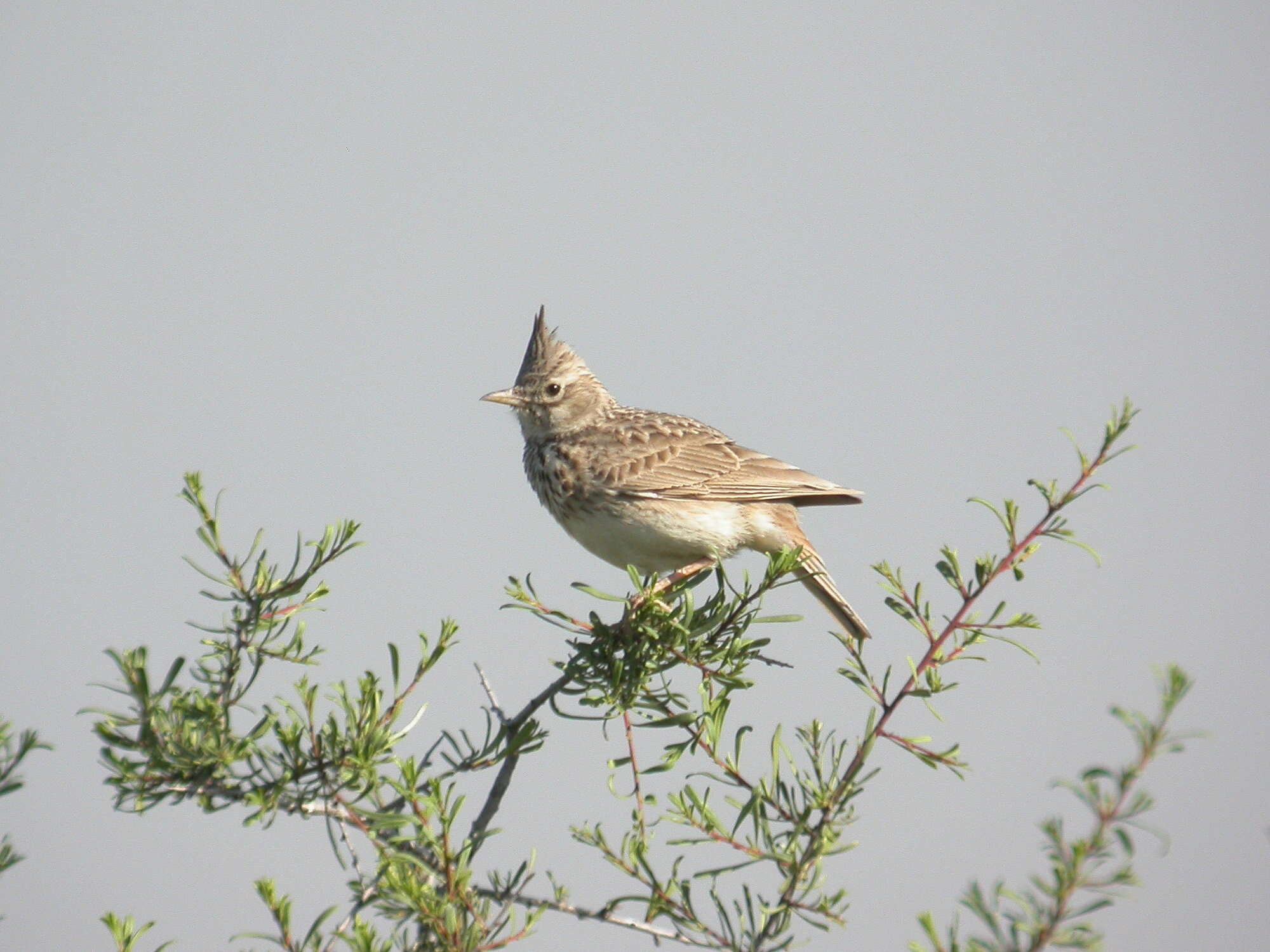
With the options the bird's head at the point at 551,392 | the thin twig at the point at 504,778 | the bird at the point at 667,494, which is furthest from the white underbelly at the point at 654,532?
the thin twig at the point at 504,778

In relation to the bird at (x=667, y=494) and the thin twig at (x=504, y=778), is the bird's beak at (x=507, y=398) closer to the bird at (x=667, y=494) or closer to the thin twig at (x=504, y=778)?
the bird at (x=667, y=494)

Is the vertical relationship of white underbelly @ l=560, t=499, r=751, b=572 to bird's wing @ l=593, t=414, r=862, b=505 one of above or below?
below

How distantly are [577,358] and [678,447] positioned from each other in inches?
42.5

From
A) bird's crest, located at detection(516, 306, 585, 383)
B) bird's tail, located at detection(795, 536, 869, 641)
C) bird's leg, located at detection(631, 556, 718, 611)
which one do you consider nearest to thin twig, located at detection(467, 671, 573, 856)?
bird's leg, located at detection(631, 556, 718, 611)

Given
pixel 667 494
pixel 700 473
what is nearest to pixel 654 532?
pixel 667 494

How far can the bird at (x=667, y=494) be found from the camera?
21.0 feet

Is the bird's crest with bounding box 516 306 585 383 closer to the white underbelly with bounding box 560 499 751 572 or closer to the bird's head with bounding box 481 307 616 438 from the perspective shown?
the bird's head with bounding box 481 307 616 438

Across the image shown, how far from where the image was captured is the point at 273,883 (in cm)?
313

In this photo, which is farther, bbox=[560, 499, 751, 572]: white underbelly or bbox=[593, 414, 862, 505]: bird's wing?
bbox=[593, 414, 862, 505]: bird's wing

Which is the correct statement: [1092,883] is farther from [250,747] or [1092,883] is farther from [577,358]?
[577,358]

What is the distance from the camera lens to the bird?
252 inches

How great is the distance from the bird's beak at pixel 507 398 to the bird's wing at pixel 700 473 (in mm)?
653

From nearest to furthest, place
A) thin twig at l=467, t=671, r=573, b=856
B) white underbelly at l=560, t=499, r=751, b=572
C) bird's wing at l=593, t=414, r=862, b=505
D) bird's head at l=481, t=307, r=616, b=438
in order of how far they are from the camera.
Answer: thin twig at l=467, t=671, r=573, b=856
white underbelly at l=560, t=499, r=751, b=572
bird's wing at l=593, t=414, r=862, b=505
bird's head at l=481, t=307, r=616, b=438

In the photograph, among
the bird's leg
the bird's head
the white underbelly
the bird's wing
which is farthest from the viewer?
the bird's head
